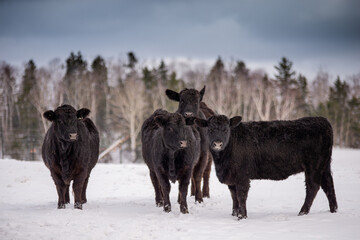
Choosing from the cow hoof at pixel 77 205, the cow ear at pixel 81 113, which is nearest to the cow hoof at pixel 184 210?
the cow hoof at pixel 77 205

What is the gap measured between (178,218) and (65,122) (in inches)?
125

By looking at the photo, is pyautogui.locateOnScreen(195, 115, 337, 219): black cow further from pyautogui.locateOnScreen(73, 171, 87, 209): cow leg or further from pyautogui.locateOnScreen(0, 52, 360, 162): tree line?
pyautogui.locateOnScreen(0, 52, 360, 162): tree line

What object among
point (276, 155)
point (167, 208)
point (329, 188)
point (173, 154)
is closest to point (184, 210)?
point (167, 208)

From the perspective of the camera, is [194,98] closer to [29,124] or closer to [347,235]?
[347,235]

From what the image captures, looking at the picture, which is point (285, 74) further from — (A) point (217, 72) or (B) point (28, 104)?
(B) point (28, 104)

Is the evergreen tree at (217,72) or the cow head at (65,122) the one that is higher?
the evergreen tree at (217,72)

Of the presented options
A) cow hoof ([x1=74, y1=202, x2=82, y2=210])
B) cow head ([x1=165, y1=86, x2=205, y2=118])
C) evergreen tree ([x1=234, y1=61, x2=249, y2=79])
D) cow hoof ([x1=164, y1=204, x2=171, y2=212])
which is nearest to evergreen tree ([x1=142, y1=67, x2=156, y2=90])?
evergreen tree ([x1=234, y1=61, x2=249, y2=79])

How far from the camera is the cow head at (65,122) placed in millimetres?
8859

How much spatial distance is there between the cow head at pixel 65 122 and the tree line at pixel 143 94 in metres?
26.8

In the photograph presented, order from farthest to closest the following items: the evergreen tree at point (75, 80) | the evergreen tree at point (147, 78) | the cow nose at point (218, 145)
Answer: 1. the evergreen tree at point (147, 78)
2. the evergreen tree at point (75, 80)
3. the cow nose at point (218, 145)

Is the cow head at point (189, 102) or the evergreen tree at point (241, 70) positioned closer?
the cow head at point (189, 102)

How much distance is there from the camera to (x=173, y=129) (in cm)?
884

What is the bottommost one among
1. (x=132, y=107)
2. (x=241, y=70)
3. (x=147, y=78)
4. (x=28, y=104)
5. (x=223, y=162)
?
(x=223, y=162)

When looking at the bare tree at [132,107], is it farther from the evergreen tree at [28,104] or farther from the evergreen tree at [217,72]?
the evergreen tree at [217,72]
